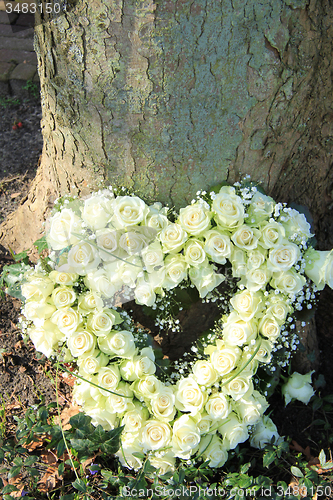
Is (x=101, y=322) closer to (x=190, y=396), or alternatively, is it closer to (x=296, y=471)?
(x=190, y=396)

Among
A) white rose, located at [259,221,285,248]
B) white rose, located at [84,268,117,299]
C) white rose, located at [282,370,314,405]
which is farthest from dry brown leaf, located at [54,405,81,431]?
white rose, located at [259,221,285,248]

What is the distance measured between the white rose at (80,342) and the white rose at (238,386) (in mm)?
659

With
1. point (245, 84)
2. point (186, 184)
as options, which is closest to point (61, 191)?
point (186, 184)

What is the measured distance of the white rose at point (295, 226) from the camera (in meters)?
1.74

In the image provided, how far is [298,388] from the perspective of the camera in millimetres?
2189

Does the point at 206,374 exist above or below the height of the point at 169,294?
below

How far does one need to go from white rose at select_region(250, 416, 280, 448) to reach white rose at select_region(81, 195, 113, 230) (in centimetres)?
137

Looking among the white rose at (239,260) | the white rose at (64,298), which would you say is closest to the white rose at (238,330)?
the white rose at (239,260)

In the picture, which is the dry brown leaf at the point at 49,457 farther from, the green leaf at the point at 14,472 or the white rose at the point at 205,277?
the white rose at the point at 205,277

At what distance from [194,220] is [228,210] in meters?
0.16

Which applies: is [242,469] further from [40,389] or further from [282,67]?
[282,67]

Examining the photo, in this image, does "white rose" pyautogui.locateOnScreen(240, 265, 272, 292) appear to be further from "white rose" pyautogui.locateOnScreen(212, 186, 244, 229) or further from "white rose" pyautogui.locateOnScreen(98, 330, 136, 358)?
"white rose" pyautogui.locateOnScreen(98, 330, 136, 358)

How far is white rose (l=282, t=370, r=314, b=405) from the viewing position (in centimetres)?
219

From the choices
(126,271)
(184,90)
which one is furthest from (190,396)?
(184,90)
